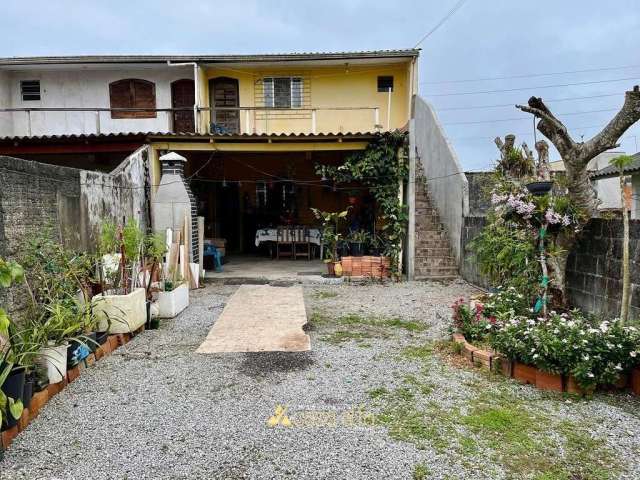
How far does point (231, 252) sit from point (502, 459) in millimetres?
12407

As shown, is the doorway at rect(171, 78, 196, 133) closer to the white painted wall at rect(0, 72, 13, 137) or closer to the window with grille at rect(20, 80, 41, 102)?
the window with grille at rect(20, 80, 41, 102)

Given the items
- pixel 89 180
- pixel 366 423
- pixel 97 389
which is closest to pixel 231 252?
pixel 89 180

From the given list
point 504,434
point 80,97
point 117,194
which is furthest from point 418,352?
point 80,97

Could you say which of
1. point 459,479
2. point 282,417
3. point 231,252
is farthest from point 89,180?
point 231,252

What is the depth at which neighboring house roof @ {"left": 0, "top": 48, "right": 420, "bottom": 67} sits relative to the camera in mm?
12109

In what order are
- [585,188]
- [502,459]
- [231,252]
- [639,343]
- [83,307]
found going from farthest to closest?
[231,252], [585,188], [83,307], [639,343], [502,459]

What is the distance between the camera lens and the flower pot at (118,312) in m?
4.78

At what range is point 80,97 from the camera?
43.8 feet

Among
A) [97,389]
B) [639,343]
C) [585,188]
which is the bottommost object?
[97,389]

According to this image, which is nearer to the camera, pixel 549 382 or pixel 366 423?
pixel 366 423

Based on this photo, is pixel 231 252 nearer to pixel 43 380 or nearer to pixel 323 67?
pixel 323 67

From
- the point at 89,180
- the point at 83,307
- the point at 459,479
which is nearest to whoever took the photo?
the point at 459,479

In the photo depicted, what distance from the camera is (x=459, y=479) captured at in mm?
2471

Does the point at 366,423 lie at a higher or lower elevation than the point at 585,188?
lower
